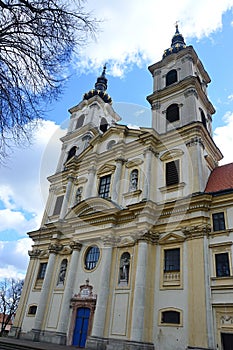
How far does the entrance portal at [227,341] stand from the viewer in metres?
11.6

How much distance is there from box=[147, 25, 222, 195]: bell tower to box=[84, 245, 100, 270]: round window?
6713 mm

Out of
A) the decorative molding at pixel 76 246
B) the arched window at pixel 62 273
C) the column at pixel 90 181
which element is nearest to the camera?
the decorative molding at pixel 76 246

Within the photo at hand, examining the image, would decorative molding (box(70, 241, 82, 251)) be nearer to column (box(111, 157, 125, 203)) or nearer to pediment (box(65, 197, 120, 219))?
pediment (box(65, 197, 120, 219))

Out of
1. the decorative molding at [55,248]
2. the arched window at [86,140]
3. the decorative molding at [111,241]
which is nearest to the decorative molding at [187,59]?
the arched window at [86,140]

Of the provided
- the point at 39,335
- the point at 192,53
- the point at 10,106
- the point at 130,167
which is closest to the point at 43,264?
the point at 39,335

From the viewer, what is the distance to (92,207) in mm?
19375

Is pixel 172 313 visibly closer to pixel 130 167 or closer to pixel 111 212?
pixel 111 212

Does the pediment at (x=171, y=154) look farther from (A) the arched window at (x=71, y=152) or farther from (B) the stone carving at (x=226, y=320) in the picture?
(A) the arched window at (x=71, y=152)

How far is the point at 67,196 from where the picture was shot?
22.6m

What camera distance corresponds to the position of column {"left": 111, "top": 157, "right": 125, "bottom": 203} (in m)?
19.0

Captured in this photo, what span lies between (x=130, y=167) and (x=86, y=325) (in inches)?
402

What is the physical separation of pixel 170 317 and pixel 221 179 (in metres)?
8.02

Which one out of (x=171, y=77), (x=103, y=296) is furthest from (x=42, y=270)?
(x=171, y=77)

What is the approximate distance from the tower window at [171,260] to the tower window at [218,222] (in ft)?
7.56
